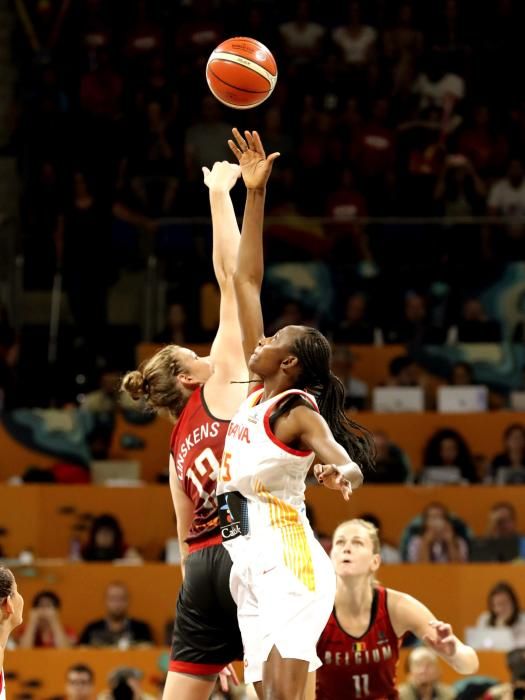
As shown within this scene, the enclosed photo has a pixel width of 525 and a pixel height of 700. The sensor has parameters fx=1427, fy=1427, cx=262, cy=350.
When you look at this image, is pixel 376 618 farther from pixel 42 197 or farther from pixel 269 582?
pixel 42 197

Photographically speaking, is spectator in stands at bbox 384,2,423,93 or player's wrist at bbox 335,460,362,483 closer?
player's wrist at bbox 335,460,362,483

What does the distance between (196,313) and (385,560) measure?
9.68ft

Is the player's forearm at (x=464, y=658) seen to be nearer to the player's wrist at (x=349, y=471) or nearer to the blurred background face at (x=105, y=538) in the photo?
the player's wrist at (x=349, y=471)

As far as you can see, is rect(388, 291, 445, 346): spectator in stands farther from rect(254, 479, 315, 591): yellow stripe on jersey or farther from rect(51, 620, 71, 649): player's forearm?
rect(254, 479, 315, 591): yellow stripe on jersey

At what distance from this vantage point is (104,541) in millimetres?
9672

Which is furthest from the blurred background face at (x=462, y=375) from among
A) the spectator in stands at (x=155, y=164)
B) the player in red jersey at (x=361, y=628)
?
the player in red jersey at (x=361, y=628)

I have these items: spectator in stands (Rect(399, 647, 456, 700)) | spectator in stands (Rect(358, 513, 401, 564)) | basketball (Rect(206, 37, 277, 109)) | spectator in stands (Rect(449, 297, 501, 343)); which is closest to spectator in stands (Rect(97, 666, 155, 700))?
spectator in stands (Rect(399, 647, 456, 700))

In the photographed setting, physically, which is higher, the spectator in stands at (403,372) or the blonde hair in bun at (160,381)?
the spectator in stands at (403,372)

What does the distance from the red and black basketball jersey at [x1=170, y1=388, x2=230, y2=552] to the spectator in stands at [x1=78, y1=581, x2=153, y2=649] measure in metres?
3.96

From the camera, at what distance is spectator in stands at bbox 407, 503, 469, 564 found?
9.33 metres

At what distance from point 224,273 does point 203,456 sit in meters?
0.78

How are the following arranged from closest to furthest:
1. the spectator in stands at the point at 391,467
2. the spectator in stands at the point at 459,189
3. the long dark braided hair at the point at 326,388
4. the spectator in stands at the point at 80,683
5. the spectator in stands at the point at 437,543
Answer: the long dark braided hair at the point at 326,388 → the spectator in stands at the point at 80,683 → the spectator in stands at the point at 437,543 → the spectator in stands at the point at 391,467 → the spectator in stands at the point at 459,189

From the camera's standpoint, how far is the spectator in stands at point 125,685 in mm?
7566

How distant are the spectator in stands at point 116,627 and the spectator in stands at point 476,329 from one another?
382cm
